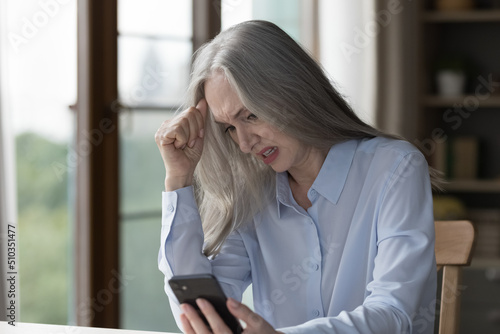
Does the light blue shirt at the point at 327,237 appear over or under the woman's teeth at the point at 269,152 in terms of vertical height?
under

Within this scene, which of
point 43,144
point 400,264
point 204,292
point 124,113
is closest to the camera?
point 204,292

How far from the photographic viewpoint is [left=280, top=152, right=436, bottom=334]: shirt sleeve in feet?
3.93

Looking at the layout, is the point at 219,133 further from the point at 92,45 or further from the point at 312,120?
the point at 92,45

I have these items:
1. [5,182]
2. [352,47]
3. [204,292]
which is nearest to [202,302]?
[204,292]

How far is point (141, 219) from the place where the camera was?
119 inches

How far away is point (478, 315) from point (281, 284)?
2.45 metres

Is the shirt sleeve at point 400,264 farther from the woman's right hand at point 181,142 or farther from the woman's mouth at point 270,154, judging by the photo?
the woman's right hand at point 181,142

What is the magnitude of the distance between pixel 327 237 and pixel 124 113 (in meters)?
1.49

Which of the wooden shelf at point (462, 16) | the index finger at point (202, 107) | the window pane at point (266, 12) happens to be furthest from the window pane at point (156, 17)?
the wooden shelf at point (462, 16)

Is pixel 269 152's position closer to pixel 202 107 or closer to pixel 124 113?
pixel 202 107

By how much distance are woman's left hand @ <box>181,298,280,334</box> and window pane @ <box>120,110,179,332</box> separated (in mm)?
1777

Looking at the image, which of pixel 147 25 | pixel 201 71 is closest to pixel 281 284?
pixel 201 71

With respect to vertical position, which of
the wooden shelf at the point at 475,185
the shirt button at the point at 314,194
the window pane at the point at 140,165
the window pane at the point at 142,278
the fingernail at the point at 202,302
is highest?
the shirt button at the point at 314,194

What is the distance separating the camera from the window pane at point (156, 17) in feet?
9.43
